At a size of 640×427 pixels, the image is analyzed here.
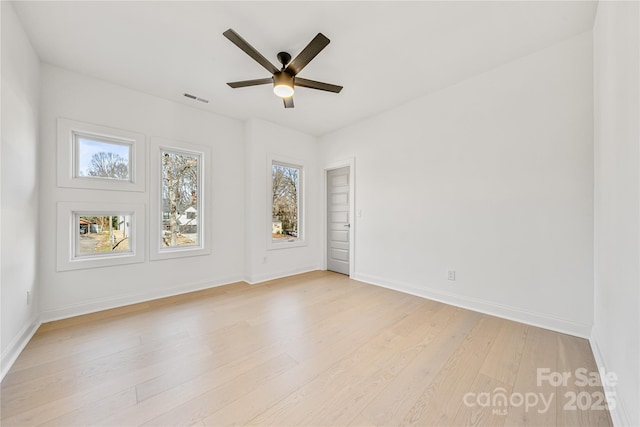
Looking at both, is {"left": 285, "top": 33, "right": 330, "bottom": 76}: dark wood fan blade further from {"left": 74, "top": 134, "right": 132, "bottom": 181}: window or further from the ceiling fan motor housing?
{"left": 74, "top": 134, "right": 132, "bottom": 181}: window

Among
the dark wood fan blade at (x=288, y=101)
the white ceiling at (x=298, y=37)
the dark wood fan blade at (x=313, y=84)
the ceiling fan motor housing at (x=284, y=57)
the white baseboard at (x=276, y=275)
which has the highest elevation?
the white ceiling at (x=298, y=37)

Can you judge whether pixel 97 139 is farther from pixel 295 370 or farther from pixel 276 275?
pixel 295 370

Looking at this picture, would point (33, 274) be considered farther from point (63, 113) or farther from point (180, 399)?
point (180, 399)

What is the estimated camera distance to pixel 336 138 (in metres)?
4.61

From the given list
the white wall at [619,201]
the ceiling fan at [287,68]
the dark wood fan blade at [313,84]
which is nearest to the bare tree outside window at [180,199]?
the ceiling fan at [287,68]

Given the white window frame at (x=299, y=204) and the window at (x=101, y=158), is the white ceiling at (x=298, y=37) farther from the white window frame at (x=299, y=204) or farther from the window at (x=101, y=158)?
the white window frame at (x=299, y=204)

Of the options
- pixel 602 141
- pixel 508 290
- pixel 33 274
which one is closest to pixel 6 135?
pixel 33 274

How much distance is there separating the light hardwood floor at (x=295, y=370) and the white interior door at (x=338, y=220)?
1.81m

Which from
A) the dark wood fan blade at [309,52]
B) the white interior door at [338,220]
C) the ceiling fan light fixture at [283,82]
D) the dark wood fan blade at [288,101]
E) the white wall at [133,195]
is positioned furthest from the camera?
the white interior door at [338,220]

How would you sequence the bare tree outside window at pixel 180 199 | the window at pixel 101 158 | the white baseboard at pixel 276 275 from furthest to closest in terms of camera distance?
the white baseboard at pixel 276 275
the bare tree outside window at pixel 180 199
the window at pixel 101 158

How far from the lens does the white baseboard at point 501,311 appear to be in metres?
2.27

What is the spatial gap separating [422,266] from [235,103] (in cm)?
350

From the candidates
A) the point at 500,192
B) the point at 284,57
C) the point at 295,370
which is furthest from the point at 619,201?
the point at 284,57

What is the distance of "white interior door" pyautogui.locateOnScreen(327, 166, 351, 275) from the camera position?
180 inches
